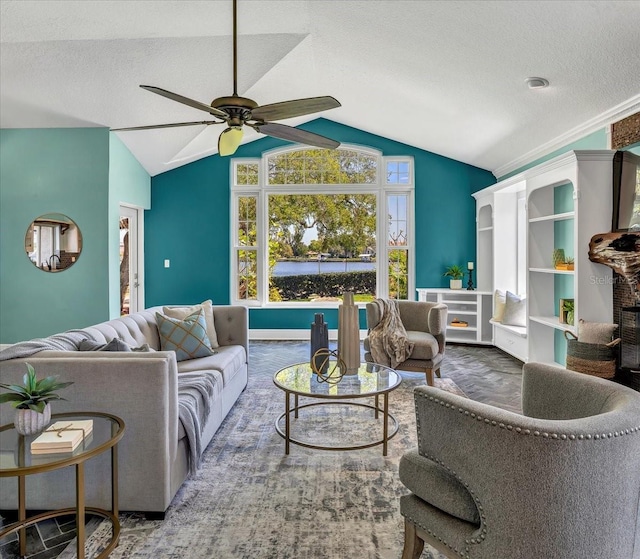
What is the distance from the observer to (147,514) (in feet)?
7.27

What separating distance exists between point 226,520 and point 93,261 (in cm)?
436

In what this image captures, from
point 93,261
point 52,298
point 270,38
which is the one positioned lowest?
point 52,298

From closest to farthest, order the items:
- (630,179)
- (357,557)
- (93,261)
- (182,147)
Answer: (357,557)
(630,179)
(93,261)
(182,147)

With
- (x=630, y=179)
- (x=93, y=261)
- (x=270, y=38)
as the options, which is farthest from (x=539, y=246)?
(x=93, y=261)

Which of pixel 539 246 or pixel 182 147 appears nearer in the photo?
pixel 539 246

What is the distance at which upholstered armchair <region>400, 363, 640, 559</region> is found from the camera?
1.34 meters

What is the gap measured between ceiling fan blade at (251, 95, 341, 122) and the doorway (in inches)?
181

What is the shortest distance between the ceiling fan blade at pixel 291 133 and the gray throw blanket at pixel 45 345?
1.69m

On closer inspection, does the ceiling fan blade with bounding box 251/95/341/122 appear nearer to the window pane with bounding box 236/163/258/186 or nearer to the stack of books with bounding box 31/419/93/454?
the stack of books with bounding box 31/419/93/454

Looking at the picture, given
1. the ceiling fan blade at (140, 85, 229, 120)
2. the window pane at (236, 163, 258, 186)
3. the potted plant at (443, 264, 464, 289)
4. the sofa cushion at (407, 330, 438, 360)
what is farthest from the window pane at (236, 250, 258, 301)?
the ceiling fan blade at (140, 85, 229, 120)

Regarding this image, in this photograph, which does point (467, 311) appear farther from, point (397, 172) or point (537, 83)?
point (537, 83)

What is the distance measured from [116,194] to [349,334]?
13.4 feet

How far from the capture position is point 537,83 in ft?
13.1

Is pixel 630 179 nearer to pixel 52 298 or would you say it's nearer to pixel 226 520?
pixel 226 520
